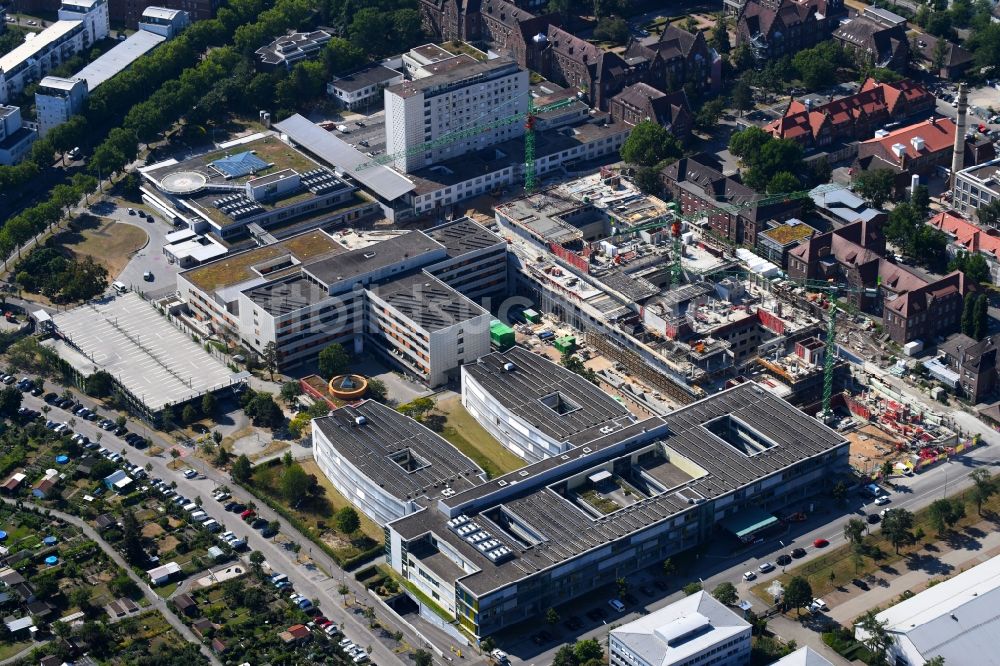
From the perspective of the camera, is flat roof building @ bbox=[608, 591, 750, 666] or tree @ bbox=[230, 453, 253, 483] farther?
tree @ bbox=[230, 453, 253, 483]

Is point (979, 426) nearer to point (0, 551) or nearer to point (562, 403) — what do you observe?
point (562, 403)

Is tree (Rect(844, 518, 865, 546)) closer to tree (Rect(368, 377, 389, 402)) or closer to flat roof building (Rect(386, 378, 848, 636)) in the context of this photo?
flat roof building (Rect(386, 378, 848, 636))

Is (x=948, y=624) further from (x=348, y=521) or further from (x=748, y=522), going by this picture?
(x=348, y=521)

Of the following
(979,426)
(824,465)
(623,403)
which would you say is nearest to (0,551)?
(623,403)

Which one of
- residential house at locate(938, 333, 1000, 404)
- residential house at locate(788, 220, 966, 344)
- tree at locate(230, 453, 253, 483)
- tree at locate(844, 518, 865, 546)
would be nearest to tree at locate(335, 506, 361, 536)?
tree at locate(230, 453, 253, 483)

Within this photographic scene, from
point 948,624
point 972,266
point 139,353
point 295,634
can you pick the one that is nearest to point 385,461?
point 295,634

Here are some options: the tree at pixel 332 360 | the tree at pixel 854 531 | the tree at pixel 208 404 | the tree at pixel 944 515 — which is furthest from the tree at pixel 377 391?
the tree at pixel 944 515
